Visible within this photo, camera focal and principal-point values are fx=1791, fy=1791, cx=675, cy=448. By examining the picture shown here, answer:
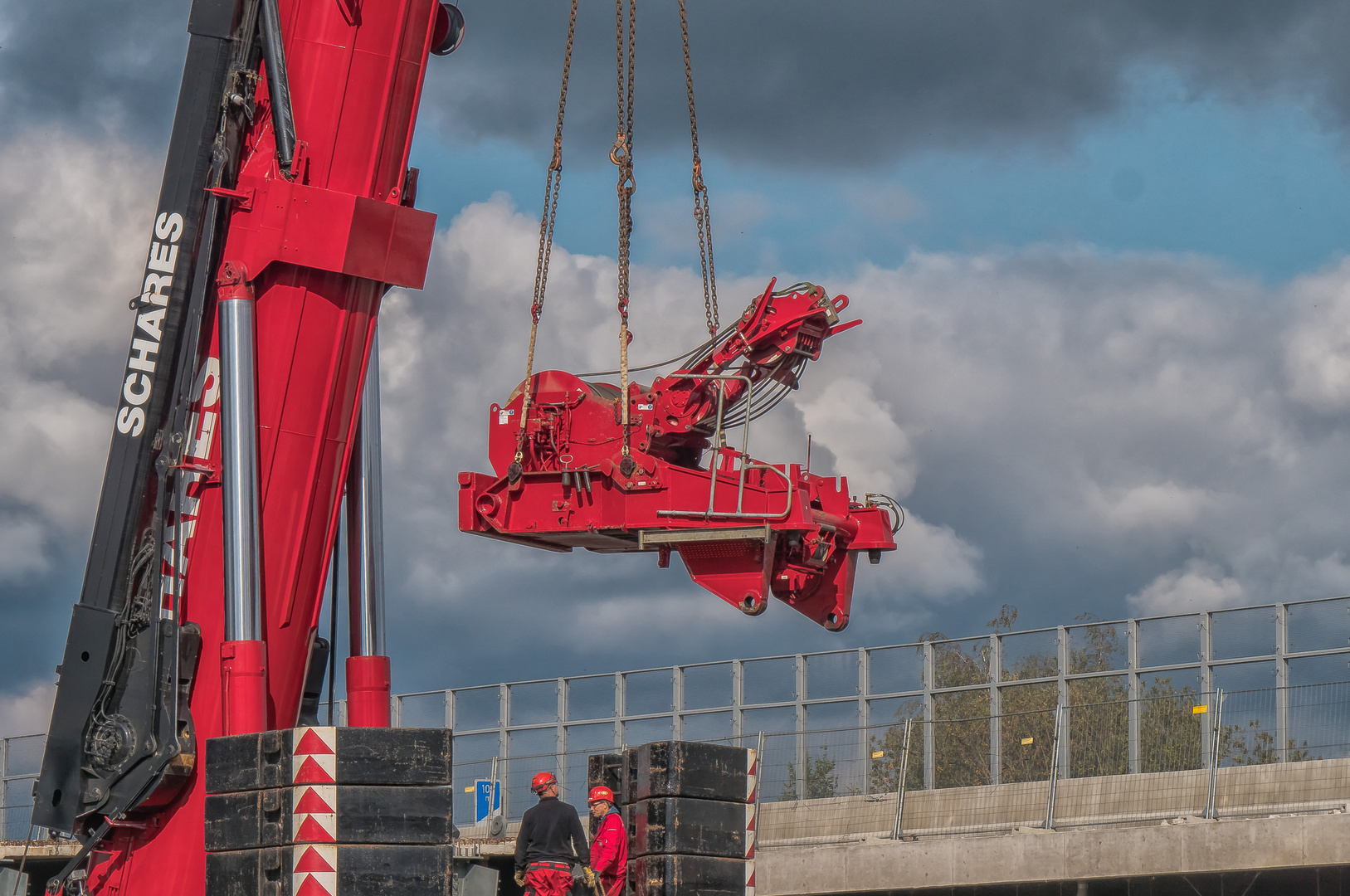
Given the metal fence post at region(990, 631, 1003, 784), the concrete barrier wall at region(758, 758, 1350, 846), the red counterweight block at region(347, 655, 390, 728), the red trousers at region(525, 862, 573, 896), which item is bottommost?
the red trousers at region(525, 862, 573, 896)

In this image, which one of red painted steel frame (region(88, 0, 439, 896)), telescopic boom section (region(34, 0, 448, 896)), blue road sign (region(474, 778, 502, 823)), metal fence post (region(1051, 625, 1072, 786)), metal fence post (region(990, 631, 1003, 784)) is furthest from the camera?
blue road sign (region(474, 778, 502, 823))

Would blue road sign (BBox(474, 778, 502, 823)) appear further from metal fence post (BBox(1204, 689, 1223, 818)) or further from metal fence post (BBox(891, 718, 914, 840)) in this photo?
metal fence post (BBox(1204, 689, 1223, 818))

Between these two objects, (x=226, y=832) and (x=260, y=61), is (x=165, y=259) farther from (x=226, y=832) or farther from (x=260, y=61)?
(x=226, y=832)

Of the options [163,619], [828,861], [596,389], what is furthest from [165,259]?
[828,861]

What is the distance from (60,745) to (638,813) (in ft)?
12.2

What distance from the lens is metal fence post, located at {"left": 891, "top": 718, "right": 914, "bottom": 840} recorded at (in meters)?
19.9

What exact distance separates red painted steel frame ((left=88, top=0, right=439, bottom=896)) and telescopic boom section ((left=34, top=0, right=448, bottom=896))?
1cm

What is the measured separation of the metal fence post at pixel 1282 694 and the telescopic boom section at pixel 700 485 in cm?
553

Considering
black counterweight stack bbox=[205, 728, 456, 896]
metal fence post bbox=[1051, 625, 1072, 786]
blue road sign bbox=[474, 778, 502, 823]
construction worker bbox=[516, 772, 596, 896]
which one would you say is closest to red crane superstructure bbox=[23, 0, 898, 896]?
black counterweight stack bbox=[205, 728, 456, 896]

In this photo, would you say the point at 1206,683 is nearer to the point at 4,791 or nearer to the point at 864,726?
the point at 864,726

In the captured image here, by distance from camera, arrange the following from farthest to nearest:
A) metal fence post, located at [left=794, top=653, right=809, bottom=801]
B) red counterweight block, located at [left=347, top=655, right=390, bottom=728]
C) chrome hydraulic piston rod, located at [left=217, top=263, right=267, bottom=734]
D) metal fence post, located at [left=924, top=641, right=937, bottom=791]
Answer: metal fence post, located at [left=794, top=653, right=809, bottom=801] → metal fence post, located at [left=924, top=641, right=937, bottom=791] → red counterweight block, located at [left=347, top=655, right=390, bottom=728] → chrome hydraulic piston rod, located at [left=217, top=263, right=267, bottom=734]

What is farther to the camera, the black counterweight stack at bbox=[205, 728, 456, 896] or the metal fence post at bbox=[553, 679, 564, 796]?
the metal fence post at bbox=[553, 679, 564, 796]

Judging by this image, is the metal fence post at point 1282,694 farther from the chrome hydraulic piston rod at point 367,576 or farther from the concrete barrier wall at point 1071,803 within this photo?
the chrome hydraulic piston rod at point 367,576

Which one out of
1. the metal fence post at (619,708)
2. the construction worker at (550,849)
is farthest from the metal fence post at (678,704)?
the construction worker at (550,849)
